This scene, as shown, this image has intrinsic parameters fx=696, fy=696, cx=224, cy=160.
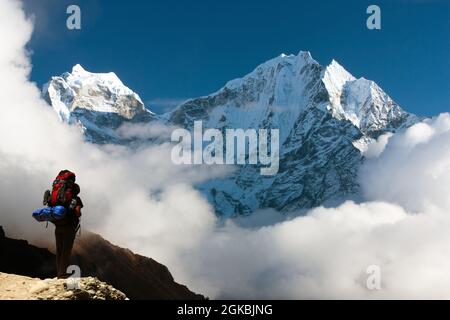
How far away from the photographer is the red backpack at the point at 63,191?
21109 mm

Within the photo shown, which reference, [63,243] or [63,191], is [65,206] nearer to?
[63,191]

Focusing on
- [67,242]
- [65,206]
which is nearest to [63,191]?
[65,206]

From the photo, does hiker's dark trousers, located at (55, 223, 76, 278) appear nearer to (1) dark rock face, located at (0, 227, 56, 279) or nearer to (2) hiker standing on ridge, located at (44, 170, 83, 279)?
(2) hiker standing on ridge, located at (44, 170, 83, 279)

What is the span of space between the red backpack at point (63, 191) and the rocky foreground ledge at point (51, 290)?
2.33 m

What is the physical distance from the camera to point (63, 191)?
21.1m

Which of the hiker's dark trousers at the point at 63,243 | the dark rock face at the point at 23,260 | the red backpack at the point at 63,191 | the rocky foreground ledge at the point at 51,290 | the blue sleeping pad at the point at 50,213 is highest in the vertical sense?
the dark rock face at the point at 23,260

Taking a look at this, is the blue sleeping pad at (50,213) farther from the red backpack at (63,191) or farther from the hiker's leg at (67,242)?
the hiker's leg at (67,242)

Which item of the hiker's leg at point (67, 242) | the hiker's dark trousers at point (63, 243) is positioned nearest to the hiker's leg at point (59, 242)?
the hiker's dark trousers at point (63, 243)

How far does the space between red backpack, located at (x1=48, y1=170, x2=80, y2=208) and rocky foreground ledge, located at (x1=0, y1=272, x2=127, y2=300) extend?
2335 millimetres

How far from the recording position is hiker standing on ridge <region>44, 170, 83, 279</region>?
21.1 metres

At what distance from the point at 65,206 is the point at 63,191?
0.46m

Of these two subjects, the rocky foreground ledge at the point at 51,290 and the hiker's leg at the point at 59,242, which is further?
the hiker's leg at the point at 59,242
